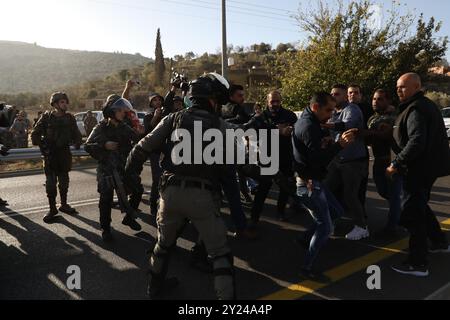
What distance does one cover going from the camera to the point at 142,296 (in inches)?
144

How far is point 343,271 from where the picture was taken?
13.6 feet

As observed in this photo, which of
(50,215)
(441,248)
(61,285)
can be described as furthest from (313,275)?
(50,215)

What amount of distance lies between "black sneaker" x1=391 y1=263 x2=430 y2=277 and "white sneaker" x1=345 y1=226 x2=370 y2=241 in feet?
3.19

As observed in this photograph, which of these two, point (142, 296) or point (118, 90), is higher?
point (118, 90)

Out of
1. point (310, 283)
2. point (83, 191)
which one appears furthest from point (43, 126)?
point (310, 283)

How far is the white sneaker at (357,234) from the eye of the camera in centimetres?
509

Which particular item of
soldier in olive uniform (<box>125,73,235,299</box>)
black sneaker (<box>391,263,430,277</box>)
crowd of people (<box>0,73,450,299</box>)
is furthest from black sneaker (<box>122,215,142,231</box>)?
black sneaker (<box>391,263,430,277</box>)

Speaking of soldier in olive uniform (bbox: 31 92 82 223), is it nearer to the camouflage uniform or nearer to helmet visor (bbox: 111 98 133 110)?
the camouflage uniform

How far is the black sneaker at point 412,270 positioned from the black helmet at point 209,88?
2.49 meters

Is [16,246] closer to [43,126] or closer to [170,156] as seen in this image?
[43,126]

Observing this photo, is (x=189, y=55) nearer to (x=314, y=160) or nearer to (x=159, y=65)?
(x=159, y=65)

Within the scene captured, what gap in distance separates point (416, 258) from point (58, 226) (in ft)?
15.3
